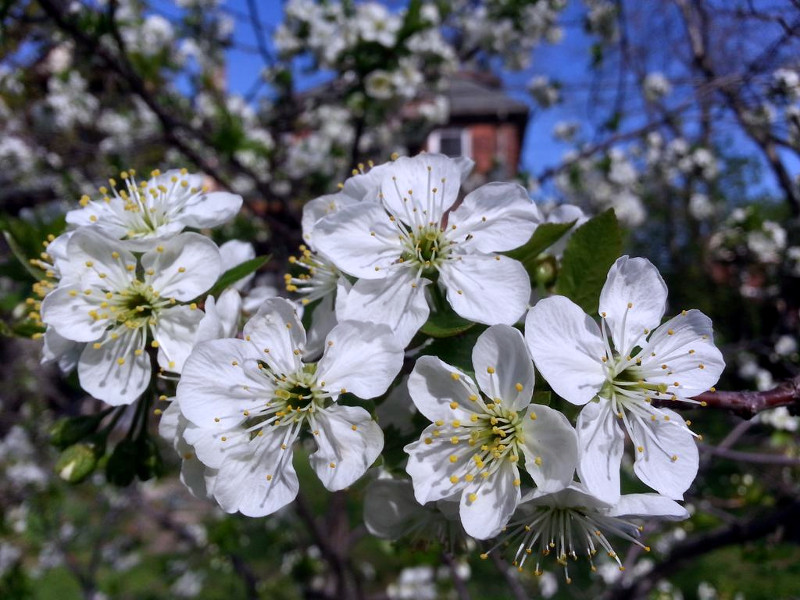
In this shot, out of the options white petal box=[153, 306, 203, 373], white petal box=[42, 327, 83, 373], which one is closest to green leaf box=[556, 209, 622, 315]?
white petal box=[153, 306, 203, 373]

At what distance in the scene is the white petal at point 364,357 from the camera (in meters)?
0.98

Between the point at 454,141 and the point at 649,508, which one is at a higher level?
the point at 649,508

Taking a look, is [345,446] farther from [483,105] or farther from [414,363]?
[483,105]

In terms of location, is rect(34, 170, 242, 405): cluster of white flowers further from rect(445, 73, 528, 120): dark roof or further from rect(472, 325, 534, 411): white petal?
rect(445, 73, 528, 120): dark roof

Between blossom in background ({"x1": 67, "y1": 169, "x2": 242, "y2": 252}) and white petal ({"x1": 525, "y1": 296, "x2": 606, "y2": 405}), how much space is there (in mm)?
731

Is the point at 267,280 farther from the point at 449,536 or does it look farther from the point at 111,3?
the point at 449,536

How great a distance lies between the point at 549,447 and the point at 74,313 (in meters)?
0.94

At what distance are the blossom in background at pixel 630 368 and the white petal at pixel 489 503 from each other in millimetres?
133

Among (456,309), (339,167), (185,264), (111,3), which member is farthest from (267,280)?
(456,309)

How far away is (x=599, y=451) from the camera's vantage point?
0.93 m

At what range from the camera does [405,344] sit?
103cm

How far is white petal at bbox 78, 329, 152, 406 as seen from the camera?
44.1 inches

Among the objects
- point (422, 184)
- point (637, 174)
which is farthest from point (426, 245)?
point (637, 174)

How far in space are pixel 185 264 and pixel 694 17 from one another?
4364 millimetres
